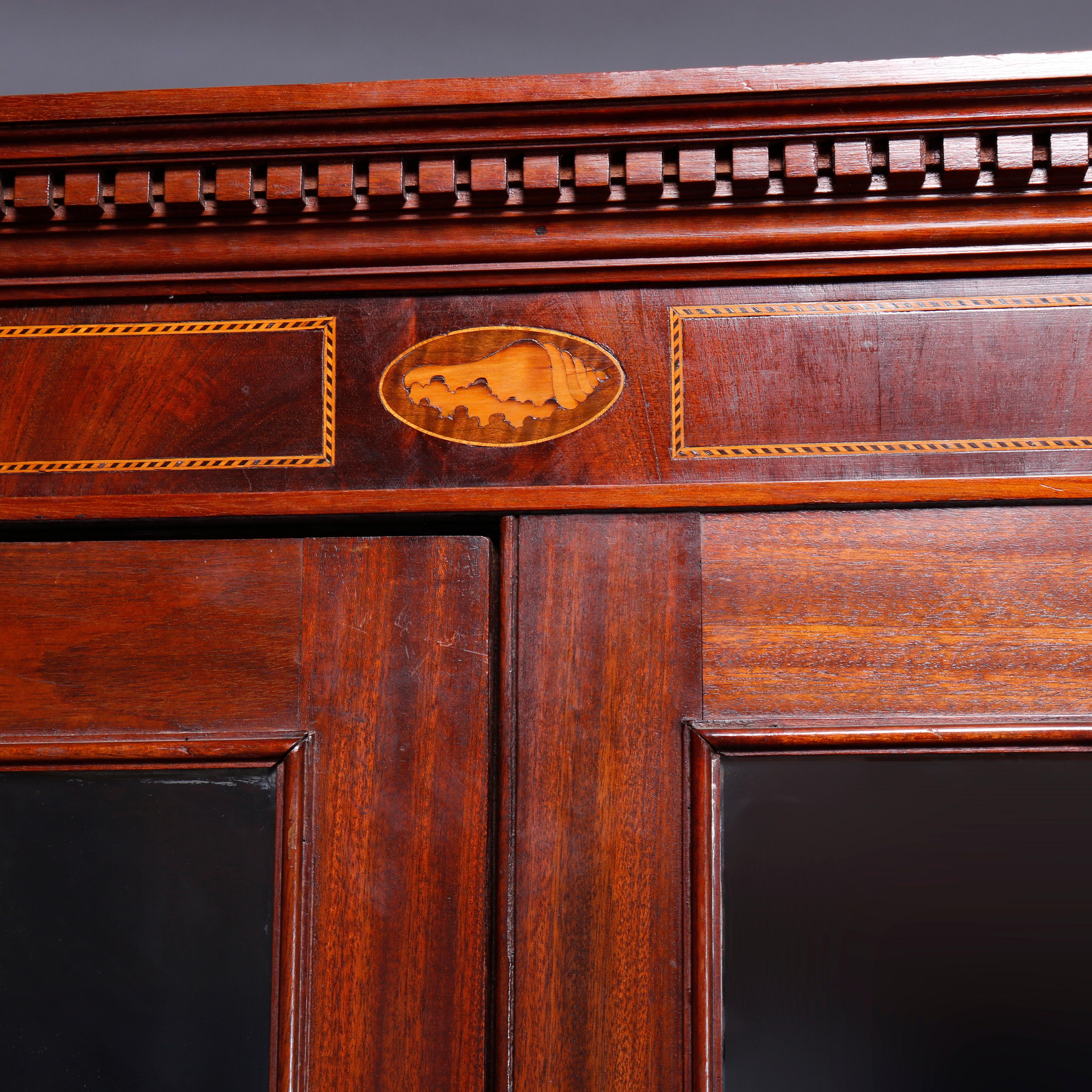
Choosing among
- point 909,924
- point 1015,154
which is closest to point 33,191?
point 1015,154

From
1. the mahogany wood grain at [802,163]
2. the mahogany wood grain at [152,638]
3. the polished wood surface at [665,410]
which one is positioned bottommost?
the mahogany wood grain at [152,638]

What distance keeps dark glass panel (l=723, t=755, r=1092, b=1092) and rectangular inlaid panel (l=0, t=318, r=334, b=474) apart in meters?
0.56

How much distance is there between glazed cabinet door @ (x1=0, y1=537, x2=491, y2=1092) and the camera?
0.78 meters

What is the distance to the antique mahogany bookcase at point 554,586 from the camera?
0.77 m

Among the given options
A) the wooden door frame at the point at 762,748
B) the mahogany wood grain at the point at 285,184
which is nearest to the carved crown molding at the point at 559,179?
the mahogany wood grain at the point at 285,184

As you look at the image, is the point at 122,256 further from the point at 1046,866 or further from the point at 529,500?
the point at 1046,866

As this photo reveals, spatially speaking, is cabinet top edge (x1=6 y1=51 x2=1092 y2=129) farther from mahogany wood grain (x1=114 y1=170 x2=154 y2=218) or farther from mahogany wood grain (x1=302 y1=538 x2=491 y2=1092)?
mahogany wood grain (x1=302 y1=538 x2=491 y2=1092)

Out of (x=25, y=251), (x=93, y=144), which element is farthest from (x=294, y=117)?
(x=25, y=251)

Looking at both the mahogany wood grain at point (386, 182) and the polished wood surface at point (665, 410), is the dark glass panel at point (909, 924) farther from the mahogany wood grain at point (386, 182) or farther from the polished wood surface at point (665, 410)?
the mahogany wood grain at point (386, 182)

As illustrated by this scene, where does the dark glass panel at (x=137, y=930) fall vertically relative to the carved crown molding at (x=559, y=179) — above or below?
below

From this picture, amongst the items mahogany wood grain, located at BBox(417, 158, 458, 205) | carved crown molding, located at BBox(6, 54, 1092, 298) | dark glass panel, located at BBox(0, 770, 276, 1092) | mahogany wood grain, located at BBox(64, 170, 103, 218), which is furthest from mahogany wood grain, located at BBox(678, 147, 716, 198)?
dark glass panel, located at BBox(0, 770, 276, 1092)

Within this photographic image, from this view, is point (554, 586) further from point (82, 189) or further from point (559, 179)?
point (82, 189)

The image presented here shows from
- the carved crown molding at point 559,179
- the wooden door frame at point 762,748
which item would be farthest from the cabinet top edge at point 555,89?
the wooden door frame at point 762,748

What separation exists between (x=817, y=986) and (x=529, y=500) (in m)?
0.51
